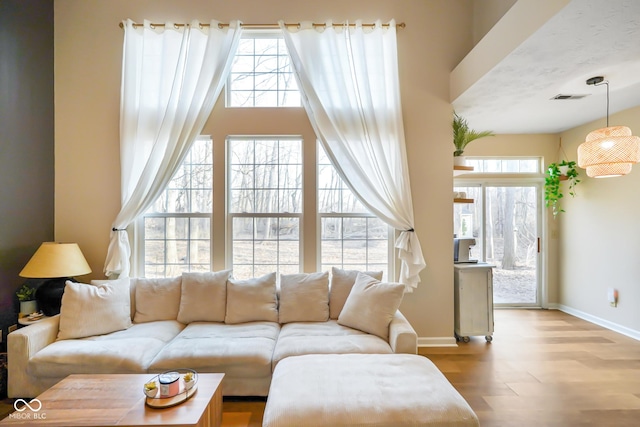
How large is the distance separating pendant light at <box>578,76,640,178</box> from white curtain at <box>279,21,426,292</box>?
1.70 metres

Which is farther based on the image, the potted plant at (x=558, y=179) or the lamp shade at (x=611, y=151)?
the potted plant at (x=558, y=179)

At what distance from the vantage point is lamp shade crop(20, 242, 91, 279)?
8.52 ft

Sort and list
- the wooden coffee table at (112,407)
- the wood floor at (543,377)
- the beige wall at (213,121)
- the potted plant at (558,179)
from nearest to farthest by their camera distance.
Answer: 1. the wooden coffee table at (112,407)
2. the wood floor at (543,377)
3. the beige wall at (213,121)
4. the potted plant at (558,179)

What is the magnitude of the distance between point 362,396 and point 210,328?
5.02 ft

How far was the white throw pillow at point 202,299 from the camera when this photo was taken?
110 inches

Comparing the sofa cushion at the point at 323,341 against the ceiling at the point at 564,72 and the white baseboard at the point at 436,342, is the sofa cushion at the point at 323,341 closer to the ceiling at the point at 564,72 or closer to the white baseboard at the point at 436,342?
the white baseboard at the point at 436,342

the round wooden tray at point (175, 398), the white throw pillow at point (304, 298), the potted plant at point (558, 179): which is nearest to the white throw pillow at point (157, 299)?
the white throw pillow at point (304, 298)

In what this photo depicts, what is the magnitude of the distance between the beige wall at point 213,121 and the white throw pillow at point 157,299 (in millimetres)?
543

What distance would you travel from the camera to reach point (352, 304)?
2666 mm

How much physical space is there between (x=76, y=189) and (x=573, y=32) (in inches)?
176

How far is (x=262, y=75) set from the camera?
336cm

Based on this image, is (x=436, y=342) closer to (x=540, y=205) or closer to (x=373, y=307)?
(x=373, y=307)

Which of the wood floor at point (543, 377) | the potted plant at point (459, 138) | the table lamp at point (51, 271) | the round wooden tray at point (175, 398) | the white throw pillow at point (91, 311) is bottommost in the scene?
the wood floor at point (543, 377)

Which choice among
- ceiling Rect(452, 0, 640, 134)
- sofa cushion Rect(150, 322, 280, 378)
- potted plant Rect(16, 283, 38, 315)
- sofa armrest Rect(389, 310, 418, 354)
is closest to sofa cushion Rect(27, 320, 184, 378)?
Answer: sofa cushion Rect(150, 322, 280, 378)
